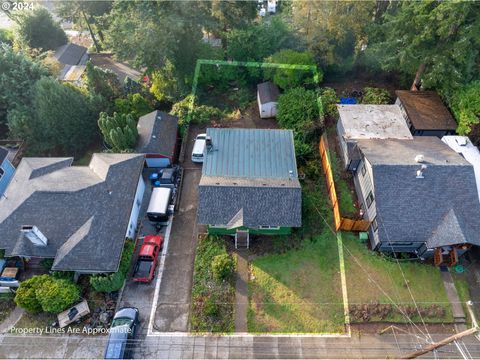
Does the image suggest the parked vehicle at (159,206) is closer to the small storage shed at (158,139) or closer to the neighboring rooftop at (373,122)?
the small storage shed at (158,139)

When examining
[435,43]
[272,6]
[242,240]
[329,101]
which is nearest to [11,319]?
[242,240]

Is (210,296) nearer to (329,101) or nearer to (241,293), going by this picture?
(241,293)

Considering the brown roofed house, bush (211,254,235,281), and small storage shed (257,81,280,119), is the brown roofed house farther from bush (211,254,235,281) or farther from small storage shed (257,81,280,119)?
bush (211,254,235,281)

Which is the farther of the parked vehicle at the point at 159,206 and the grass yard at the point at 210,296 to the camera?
the parked vehicle at the point at 159,206

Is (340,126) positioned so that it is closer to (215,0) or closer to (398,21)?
(398,21)

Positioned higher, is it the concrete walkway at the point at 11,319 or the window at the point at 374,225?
the window at the point at 374,225

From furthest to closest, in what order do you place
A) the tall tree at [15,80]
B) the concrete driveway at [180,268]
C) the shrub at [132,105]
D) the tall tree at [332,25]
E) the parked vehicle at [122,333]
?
the shrub at [132,105]
the tall tree at [332,25]
the tall tree at [15,80]
the concrete driveway at [180,268]
the parked vehicle at [122,333]

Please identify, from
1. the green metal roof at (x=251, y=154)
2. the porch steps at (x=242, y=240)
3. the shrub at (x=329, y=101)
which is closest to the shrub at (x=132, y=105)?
the green metal roof at (x=251, y=154)
